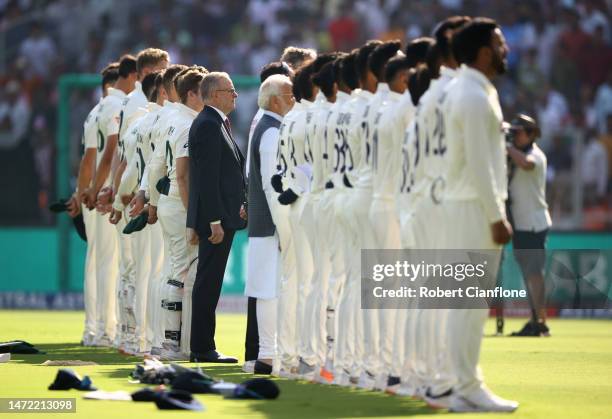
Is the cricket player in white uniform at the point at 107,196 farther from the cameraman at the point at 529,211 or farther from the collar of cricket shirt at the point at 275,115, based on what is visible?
the cameraman at the point at 529,211

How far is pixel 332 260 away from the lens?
39.9 ft

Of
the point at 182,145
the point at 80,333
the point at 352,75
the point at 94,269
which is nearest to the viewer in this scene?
the point at 352,75

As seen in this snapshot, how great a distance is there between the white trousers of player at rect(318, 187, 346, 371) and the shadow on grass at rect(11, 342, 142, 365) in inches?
115

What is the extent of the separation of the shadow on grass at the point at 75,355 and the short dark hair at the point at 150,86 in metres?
2.70

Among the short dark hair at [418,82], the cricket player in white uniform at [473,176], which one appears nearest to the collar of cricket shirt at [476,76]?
the cricket player in white uniform at [473,176]

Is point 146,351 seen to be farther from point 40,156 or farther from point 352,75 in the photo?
point 40,156

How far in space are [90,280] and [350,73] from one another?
612 centimetres

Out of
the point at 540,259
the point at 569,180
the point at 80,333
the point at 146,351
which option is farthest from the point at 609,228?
the point at 146,351

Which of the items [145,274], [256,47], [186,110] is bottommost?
[145,274]

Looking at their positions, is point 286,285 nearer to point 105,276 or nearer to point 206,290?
point 206,290

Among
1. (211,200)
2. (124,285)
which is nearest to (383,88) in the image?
(211,200)

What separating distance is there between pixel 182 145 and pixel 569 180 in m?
10.7

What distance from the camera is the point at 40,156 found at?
86.8ft

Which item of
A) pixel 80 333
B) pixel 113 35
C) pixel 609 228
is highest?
pixel 113 35
